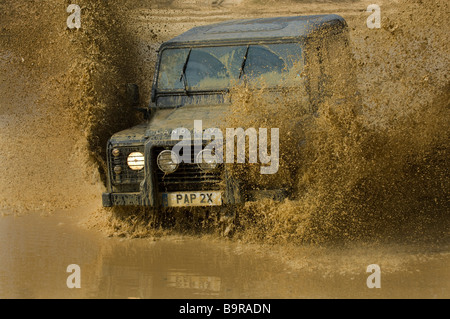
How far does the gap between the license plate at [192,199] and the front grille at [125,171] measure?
0.28 metres

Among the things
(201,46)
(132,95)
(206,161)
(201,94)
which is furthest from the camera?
(132,95)

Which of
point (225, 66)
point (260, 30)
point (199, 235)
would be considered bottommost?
point (199, 235)

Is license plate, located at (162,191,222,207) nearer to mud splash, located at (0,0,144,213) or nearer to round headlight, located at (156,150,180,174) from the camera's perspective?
round headlight, located at (156,150,180,174)

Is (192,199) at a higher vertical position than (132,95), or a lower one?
lower

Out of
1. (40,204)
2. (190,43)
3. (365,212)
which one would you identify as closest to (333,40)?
(190,43)

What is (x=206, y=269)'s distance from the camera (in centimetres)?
467

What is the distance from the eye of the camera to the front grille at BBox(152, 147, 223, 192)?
5.24 meters

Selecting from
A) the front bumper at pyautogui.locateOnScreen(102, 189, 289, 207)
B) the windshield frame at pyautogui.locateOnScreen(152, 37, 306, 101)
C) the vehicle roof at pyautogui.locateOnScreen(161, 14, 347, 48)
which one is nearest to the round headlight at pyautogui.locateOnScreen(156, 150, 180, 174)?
the front bumper at pyautogui.locateOnScreen(102, 189, 289, 207)

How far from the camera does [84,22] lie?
7250 mm

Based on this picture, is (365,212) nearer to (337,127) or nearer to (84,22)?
(337,127)

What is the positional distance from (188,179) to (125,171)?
→ 0.55 m

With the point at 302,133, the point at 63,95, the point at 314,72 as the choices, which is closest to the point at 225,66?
the point at 314,72

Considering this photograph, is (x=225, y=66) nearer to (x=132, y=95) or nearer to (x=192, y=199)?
(x=132, y=95)

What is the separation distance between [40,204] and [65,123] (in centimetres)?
99
